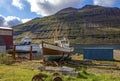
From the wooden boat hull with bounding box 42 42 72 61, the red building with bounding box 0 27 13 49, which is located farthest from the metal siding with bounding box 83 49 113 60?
the red building with bounding box 0 27 13 49

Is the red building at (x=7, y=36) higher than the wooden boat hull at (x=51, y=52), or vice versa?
the red building at (x=7, y=36)

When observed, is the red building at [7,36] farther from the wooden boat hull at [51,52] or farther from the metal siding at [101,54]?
the wooden boat hull at [51,52]

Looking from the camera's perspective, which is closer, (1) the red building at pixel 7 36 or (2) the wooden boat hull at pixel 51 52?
(2) the wooden boat hull at pixel 51 52

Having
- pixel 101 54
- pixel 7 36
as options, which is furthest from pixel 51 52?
pixel 7 36

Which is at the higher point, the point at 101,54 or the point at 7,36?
the point at 7,36

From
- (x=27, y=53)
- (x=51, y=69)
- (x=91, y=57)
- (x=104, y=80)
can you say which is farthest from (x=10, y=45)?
(x=104, y=80)

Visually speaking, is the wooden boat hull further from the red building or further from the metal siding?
the red building

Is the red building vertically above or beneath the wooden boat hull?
above

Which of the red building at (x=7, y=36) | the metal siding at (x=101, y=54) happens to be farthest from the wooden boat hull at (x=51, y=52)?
the red building at (x=7, y=36)

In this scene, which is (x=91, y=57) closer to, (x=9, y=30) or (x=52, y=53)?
(x=52, y=53)

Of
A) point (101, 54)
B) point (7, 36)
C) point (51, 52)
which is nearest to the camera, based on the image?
point (51, 52)

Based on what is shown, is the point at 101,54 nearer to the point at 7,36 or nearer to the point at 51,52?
the point at 51,52

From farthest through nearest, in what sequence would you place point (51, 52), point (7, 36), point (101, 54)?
point (7, 36) < point (101, 54) < point (51, 52)

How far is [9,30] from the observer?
2739 inches
